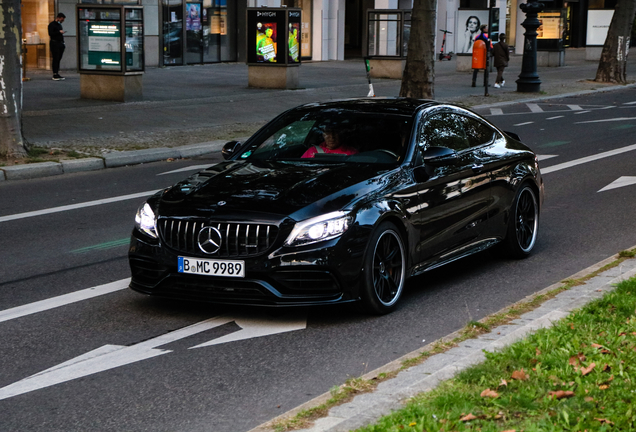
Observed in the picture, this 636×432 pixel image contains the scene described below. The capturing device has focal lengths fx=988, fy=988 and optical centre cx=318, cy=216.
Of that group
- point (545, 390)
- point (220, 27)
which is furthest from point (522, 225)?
point (220, 27)

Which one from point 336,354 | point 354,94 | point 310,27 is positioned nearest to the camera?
point 336,354

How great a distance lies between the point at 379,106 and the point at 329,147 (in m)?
0.60

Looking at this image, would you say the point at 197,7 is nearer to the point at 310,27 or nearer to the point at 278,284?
the point at 310,27

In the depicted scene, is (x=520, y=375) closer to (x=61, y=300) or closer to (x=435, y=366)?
(x=435, y=366)

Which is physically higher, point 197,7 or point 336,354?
point 197,7

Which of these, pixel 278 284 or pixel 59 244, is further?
pixel 59 244

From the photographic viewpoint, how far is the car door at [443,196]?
7227 mm

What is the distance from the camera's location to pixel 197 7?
35938mm

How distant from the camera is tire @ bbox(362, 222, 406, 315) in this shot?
6.52m

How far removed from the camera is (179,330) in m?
6.40

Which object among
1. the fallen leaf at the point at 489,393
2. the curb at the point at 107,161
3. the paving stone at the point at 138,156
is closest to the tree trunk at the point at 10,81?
the curb at the point at 107,161

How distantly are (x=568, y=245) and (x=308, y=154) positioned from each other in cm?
299

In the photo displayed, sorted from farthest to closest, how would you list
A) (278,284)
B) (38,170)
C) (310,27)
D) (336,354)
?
(310,27), (38,170), (278,284), (336,354)

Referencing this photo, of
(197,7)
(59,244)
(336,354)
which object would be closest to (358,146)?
(336,354)
